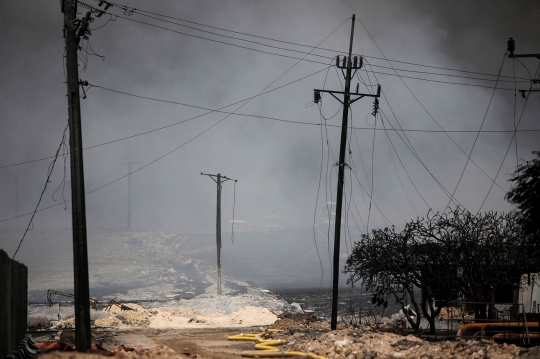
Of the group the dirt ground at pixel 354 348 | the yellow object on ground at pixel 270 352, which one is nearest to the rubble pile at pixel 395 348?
the dirt ground at pixel 354 348

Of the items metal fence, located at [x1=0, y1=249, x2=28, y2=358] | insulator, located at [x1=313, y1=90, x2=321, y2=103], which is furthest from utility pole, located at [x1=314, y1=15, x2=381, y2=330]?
metal fence, located at [x1=0, y1=249, x2=28, y2=358]

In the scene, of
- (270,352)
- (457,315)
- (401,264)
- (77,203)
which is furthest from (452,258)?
(77,203)

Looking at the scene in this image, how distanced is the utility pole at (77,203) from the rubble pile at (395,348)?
6.84 metres

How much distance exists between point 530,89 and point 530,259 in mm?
7794

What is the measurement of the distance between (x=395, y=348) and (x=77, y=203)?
9.78 metres

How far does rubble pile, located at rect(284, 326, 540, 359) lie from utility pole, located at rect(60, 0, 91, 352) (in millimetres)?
6839

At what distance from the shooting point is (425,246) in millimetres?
29266

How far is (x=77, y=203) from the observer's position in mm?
15039

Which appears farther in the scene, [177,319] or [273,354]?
[177,319]

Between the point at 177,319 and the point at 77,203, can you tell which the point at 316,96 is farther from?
the point at 177,319

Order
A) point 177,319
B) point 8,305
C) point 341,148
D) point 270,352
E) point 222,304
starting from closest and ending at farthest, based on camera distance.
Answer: point 8,305 → point 270,352 → point 341,148 → point 177,319 → point 222,304

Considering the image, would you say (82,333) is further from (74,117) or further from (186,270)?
(186,270)

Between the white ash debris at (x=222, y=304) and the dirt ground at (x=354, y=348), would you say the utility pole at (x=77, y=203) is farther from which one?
the white ash debris at (x=222, y=304)

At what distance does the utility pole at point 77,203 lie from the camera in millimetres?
14836
